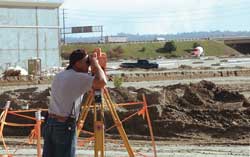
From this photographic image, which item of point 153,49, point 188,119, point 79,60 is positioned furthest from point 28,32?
point 153,49

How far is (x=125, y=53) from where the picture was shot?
92.4 m

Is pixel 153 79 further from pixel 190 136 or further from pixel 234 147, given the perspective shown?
pixel 234 147

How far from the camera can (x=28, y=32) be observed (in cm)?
5159

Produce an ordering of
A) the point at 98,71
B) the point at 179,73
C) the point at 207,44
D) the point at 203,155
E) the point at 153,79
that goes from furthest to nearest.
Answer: the point at 207,44 < the point at 179,73 < the point at 153,79 < the point at 203,155 < the point at 98,71

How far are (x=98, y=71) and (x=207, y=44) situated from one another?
4000 inches

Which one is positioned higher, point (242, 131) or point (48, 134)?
point (48, 134)

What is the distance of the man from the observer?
252 inches

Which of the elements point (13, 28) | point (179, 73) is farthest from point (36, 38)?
point (179, 73)

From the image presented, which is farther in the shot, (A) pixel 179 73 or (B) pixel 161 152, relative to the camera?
(A) pixel 179 73

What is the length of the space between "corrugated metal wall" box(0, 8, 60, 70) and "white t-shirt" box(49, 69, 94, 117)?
4355 centimetres

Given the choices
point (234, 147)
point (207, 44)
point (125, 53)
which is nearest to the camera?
point (234, 147)

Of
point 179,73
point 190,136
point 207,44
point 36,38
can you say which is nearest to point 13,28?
point 36,38

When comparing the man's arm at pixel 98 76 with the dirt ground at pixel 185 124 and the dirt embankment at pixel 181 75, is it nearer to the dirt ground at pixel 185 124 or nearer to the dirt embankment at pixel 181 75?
the dirt ground at pixel 185 124

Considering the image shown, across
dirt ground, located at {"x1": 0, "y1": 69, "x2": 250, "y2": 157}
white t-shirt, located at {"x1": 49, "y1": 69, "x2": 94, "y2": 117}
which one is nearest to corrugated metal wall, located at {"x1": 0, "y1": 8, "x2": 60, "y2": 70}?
dirt ground, located at {"x1": 0, "y1": 69, "x2": 250, "y2": 157}
